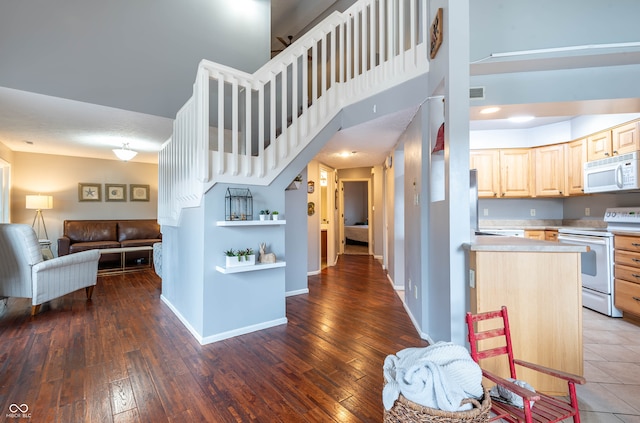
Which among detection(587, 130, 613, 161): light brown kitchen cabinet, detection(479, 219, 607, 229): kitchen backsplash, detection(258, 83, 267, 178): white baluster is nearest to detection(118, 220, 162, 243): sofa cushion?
detection(258, 83, 267, 178): white baluster

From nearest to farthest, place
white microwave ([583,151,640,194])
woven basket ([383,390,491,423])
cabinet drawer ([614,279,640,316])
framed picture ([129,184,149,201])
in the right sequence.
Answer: woven basket ([383,390,491,423])
cabinet drawer ([614,279,640,316])
white microwave ([583,151,640,194])
framed picture ([129,184,149,201])

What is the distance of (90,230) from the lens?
6047mm

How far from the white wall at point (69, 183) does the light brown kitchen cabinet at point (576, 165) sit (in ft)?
27.1

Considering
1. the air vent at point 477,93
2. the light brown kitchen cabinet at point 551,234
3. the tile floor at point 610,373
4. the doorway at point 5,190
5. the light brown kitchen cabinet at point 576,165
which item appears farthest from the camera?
the doorway at point 5,190

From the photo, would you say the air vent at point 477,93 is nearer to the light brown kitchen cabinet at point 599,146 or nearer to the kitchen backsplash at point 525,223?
the light brown kitchen cabinet at point 599,146

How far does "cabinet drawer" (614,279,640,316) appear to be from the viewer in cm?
294

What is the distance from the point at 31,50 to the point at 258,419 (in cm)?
445

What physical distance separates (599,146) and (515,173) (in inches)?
39.6

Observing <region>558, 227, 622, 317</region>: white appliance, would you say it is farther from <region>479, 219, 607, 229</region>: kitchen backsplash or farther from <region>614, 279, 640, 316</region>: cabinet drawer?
<region>479, 219, 607, 229</region>: kitchen backsplash

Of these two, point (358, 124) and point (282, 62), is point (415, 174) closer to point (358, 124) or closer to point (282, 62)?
point (358, 124)

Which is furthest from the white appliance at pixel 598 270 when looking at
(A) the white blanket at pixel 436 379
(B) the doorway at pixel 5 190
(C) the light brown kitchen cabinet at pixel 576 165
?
(B) the doorway at pixel 5 190

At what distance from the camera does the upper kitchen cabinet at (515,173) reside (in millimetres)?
4484

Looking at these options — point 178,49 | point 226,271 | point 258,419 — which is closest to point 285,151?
point 226,271

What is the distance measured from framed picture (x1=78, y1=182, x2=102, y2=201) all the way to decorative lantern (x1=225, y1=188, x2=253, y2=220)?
217 inches
